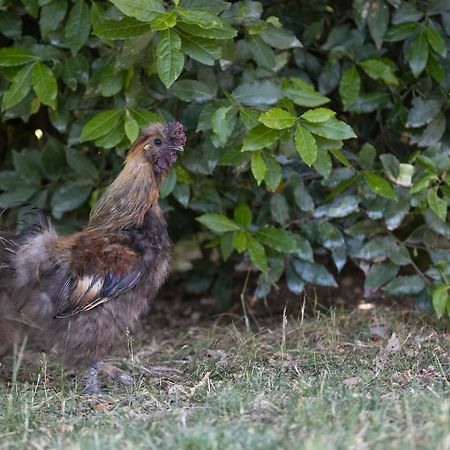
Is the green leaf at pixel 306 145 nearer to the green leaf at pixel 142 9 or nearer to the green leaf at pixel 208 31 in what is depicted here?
the green leaf at pixel 208 31

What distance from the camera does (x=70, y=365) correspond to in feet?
19.2

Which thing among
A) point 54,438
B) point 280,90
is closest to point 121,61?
point 280,90

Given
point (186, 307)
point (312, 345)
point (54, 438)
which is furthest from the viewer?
point (186, 307)

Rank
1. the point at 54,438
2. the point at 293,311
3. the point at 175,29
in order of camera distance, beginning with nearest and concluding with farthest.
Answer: the point at 54,438, the point at 175,29, the point at 293,311

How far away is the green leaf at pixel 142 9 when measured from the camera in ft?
17.1

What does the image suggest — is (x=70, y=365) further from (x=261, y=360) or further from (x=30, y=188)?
(x=30, y=188)

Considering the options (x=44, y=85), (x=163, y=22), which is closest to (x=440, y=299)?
(x=163, y=22)

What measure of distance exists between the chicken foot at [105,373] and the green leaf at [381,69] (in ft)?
8.95

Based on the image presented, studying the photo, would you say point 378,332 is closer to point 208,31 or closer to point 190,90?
point 190,90

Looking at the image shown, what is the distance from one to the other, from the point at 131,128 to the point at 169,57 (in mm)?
835

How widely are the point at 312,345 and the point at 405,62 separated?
7.40 ft

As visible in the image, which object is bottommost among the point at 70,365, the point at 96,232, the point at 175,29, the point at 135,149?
the point at 70,365

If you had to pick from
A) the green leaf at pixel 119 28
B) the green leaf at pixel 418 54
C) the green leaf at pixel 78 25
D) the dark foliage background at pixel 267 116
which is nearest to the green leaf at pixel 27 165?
the dark foliage background at pixel 267 116

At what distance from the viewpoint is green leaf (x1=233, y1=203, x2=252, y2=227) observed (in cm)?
675
